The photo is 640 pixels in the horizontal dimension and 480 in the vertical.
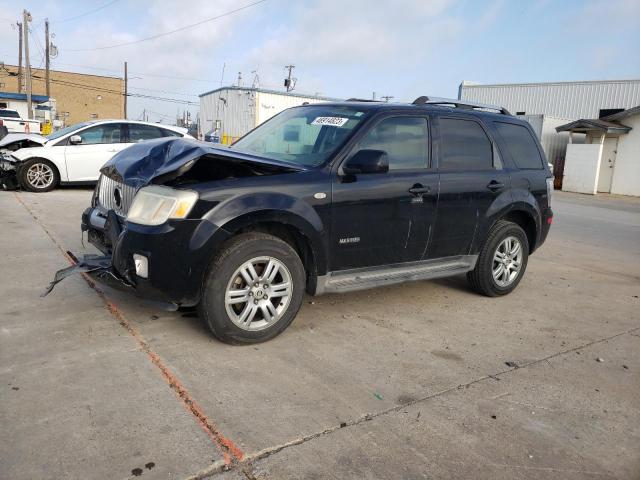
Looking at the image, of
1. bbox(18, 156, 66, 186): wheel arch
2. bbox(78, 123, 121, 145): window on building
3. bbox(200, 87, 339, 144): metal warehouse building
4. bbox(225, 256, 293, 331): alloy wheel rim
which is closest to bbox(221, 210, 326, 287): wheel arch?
bbox(225, 256, 293, 331): alloy wheel rim

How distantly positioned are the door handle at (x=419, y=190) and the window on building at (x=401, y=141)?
194 mm

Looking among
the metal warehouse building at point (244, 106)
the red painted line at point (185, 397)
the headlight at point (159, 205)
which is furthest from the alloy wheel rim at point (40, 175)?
the metal warehouse building at point (244, 106)

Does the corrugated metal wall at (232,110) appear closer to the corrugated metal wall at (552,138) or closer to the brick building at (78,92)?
the corrugated metal wall at (552,138)

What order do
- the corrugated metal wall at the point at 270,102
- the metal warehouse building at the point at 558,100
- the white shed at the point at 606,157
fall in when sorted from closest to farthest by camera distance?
the white shed at the point at 606,157 → the metal warehouse building at the point at 558,100 → the corrugated metal wall at the point at 270,102

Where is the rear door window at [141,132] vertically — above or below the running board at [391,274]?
above

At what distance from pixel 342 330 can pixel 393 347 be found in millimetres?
473

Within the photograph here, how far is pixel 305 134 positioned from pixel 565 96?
31.3 meters

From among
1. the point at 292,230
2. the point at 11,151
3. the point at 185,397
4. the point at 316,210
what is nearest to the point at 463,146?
the point at 316,210

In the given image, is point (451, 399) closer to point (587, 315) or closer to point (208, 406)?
point (208, 406)

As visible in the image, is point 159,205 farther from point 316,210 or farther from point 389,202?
point 389,202

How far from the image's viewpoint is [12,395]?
2998 mm

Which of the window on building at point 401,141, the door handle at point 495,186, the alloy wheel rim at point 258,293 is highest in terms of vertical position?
the window on building at point 401,141

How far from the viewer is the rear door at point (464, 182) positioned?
4801 mm

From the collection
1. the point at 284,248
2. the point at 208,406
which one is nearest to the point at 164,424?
the point at 208,406
